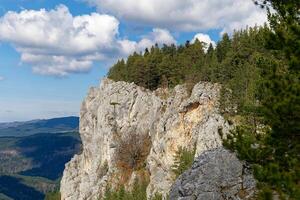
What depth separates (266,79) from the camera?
21594 millimetres

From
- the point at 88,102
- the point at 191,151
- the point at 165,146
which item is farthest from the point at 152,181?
the point at 88,102

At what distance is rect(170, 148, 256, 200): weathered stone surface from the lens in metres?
26.3

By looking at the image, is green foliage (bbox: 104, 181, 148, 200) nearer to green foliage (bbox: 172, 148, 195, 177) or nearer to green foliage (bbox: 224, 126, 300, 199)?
green foliage (bbox: 172, 148, 195, 177)

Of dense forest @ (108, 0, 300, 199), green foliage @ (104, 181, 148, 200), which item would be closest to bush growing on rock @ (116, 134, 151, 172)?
green foliage @ (104, 181, 148, 200)

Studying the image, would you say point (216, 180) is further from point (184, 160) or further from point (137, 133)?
point (137, 133)

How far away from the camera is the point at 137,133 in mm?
127312

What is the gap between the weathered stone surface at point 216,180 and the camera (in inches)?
1034

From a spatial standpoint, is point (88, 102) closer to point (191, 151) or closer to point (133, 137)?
point (133, 137)

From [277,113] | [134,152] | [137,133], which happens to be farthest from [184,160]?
[277,113]

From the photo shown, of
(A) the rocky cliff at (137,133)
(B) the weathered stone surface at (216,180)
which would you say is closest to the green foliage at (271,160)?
(B) the weathered stone surface at (216,180)

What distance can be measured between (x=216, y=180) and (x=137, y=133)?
100088mm

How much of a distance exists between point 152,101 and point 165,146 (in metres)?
25.6

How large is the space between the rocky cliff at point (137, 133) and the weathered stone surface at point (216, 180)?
3921 cm

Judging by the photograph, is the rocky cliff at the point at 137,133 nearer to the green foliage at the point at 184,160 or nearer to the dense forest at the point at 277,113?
the green foliage at the point at 184,160
